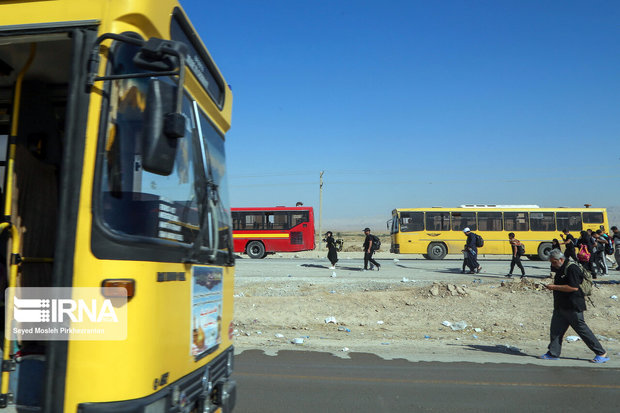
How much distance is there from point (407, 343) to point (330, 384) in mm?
3196

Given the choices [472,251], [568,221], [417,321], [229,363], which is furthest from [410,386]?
[568,221]

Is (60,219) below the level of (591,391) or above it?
above

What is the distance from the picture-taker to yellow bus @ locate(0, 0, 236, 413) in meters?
2.44

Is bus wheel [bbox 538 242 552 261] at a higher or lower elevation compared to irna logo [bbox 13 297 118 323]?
higher

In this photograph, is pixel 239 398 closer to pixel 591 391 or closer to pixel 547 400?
pixel 547 400

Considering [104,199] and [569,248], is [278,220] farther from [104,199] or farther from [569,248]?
[104,199]

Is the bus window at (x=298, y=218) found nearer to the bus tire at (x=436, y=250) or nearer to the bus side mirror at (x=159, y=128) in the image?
the bus tire at (x=436, y=250)

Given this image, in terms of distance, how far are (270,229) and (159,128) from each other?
2829 cm

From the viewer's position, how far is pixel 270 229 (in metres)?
30.7

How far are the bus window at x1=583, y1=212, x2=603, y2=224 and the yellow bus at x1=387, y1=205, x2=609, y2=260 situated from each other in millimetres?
691

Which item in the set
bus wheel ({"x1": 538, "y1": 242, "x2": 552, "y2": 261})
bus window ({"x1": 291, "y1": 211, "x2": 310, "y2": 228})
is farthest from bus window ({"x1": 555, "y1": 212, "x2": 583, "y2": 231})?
bus window ({"x1": 291, "y1": 211, "x2": 310, "y2": 228})

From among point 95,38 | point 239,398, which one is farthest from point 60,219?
point 239,398

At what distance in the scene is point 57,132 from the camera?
3094 mm

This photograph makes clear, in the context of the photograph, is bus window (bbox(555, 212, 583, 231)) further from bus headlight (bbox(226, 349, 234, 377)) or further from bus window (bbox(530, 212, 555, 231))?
bus headlight (bbox(226, 349, 234, 377))
